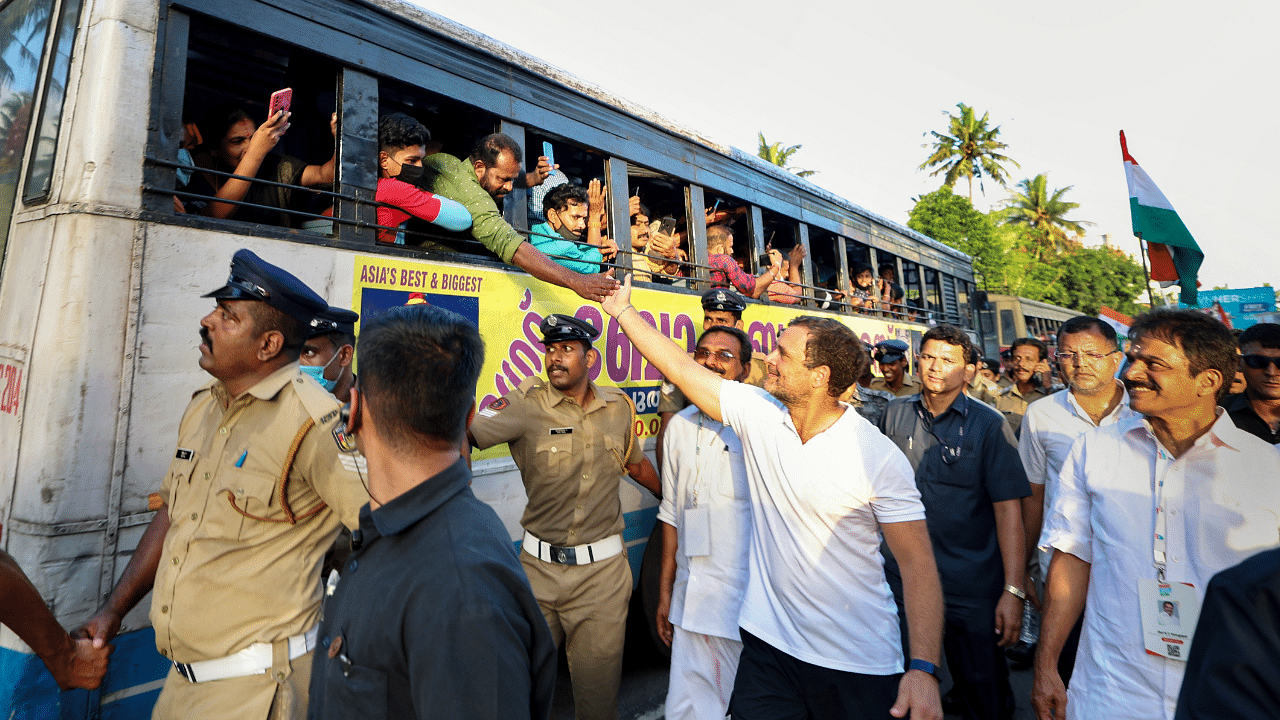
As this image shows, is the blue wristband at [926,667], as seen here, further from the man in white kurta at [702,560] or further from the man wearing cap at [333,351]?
the man wearing cap at [333,351]

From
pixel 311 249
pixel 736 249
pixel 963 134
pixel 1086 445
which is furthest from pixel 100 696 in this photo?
pixel 963 134

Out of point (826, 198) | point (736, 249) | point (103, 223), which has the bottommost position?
point (103, 223)

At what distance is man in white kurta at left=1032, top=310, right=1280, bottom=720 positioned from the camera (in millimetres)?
1858

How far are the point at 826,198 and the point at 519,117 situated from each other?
11.9 ft

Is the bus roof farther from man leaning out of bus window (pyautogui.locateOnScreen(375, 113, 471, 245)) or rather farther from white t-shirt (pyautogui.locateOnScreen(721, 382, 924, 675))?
white t-shirt (pyautogui.locateOnScreen(721, 382, 924, 675))

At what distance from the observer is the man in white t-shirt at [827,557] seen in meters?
2.09

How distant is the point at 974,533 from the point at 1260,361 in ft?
5.97

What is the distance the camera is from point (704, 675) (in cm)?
289

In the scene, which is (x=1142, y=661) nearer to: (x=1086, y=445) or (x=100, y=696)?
(x=1086, y=445)

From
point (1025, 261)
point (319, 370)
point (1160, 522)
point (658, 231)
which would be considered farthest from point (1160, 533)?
point (1025, 261)

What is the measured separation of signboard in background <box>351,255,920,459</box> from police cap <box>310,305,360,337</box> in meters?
0.07

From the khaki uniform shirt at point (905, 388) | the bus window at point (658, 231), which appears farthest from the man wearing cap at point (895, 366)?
the bus window at point (658, 231)

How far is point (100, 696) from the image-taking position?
1955mm

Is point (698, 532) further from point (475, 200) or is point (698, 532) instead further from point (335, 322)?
point (475, 200)
